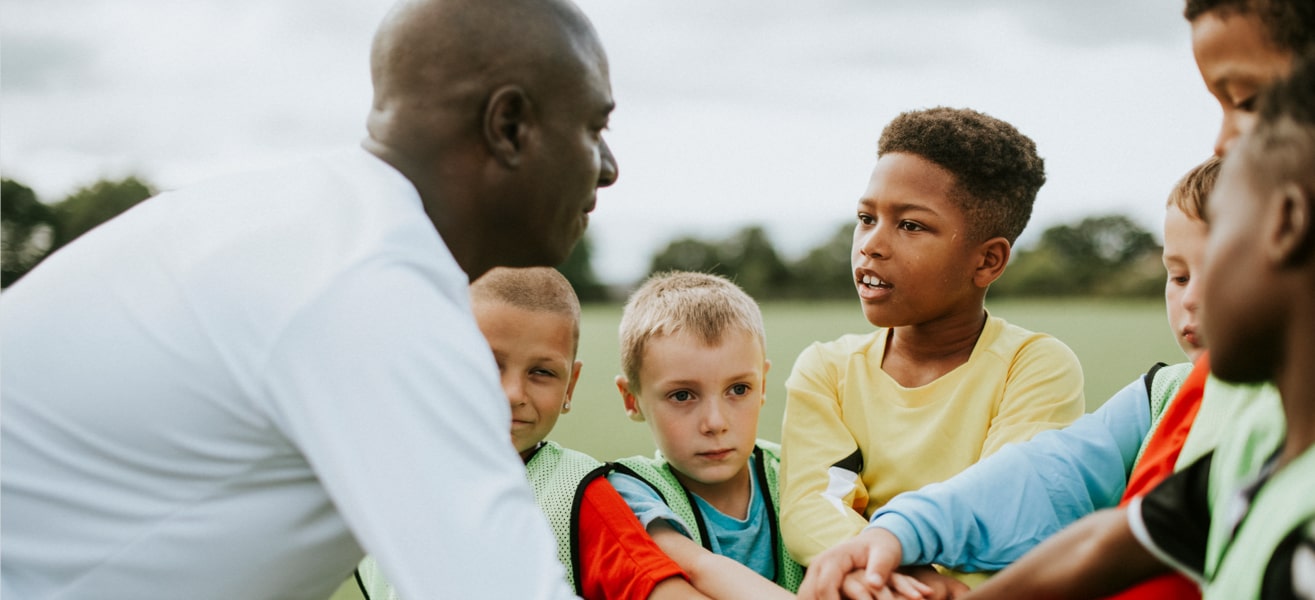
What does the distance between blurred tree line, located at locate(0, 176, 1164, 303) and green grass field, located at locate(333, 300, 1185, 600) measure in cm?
1365

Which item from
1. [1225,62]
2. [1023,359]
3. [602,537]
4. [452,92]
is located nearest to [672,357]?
[602,537]

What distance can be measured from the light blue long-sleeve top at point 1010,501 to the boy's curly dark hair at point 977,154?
0.89 metres

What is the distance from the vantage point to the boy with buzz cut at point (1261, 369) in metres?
0.97

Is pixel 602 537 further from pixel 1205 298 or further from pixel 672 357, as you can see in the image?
pixel 1205 298

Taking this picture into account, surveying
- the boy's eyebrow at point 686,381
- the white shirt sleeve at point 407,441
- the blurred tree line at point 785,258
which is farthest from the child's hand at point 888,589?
the blurred tree line at point 785,258

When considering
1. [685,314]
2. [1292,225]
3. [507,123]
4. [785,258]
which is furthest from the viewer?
[785,258]

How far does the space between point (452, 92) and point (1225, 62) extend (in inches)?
43.6

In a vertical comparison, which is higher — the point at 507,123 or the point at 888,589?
the point at 507,123

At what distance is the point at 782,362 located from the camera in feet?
55.9

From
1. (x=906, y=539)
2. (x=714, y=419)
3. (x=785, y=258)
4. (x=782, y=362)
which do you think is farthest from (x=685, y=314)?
(x=785, y=258)

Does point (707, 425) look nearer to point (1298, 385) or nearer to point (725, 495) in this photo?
point (725, 495)

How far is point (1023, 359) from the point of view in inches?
92.9

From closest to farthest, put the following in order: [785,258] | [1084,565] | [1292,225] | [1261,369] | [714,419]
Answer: [1292,225], [1261,369], [1084,565], [714,419], [785,258]

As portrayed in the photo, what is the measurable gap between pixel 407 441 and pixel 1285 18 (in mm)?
1166
